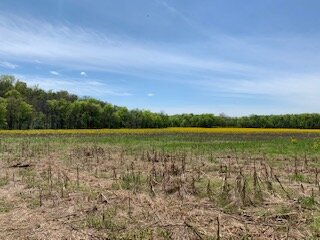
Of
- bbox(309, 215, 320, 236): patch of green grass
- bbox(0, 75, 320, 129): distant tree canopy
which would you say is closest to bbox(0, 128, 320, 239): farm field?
bbox(309, 215, 320, 236): patch of green grass

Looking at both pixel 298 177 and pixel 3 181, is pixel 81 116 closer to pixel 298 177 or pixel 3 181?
pixel 3 181

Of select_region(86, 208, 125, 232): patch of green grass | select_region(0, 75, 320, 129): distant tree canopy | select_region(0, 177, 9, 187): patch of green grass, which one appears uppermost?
select_region(0, 75, 320, 129): distant tree canopy

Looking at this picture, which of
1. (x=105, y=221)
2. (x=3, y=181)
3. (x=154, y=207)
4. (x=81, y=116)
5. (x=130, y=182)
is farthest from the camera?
(x=81, y=116)

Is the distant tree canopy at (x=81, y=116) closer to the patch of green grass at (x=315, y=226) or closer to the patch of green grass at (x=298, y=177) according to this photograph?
the patch of green grass at (x=298, y=177)

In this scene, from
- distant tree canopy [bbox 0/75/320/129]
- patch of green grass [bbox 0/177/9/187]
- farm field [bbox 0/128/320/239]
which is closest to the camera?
farm field [bbox 0/128/320/239]

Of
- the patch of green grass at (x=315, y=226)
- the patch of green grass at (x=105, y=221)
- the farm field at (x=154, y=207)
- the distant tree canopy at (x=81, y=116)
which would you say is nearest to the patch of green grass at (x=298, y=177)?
the farm field at (x=154, y=207)

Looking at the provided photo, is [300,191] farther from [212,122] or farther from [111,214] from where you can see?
[212,122]

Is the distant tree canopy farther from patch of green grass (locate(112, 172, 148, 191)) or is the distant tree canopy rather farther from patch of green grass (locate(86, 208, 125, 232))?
patch of green grass (locate(86, 208, 125, 232))

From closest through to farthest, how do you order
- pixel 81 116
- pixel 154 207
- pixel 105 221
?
pixel 105 221 → pixel 154 207 → pixel 81 116

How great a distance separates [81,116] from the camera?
99.6 meters

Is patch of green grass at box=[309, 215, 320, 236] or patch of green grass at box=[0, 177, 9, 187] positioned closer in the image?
patch of green grass at box=[309, 215, 320, 236]

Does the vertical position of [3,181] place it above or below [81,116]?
below

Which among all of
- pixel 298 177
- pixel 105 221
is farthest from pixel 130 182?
pixel 298 177

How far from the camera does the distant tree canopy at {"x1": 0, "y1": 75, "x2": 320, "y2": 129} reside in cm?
8694
